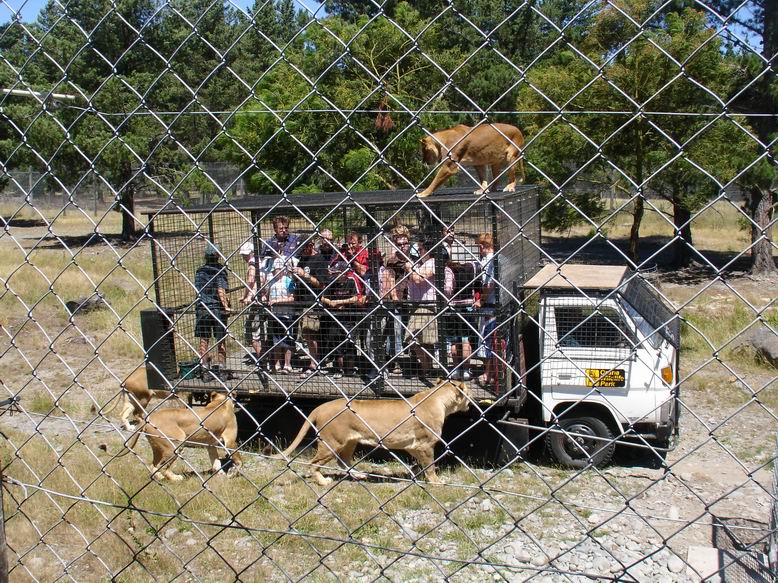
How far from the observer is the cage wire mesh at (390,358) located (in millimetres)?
2369

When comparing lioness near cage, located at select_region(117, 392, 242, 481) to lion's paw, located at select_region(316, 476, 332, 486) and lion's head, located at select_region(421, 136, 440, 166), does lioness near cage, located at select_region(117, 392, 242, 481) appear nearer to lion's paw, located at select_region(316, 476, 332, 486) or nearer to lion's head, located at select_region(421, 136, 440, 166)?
lion's paw, located at select_region(316, 476, 332, 486)

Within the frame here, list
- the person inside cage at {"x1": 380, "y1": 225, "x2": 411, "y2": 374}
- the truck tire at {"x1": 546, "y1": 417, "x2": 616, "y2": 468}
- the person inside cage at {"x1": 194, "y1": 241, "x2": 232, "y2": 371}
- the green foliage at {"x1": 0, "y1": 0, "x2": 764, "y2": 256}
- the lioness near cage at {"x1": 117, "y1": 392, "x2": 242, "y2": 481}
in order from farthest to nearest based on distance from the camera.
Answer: the green foliage at {"x1": 0, "y1": 0, "x2": 764, "y2": 256}, the truck tire at {"x1": 546, "y1": 417, "x2": 616, "y2": 468}, the lioness near cage at {"x1": 117, "y1": 392, "x2": 242, "y2": 481}, the person inside cage at {"x1": 380, "y1": 225, "x2": 411, "y2": 374}, the person inside cage at {"x1": 194, "y1": 241, "x2": 232, "y2": 371}

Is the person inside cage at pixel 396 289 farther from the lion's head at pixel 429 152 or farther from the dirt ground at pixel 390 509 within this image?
the dirt ground at pixel 390 509

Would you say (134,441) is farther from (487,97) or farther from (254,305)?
(487,97)

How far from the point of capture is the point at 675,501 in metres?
7.09

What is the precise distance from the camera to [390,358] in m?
5.94

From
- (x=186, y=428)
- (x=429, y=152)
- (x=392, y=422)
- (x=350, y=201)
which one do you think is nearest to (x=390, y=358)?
(x=392, y=422)

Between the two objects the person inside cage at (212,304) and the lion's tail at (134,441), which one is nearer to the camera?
the lion's tail at (134,441)

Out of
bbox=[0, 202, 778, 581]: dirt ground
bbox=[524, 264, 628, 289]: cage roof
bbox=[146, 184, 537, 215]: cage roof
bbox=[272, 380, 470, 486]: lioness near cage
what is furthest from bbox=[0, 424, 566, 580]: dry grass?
bbox=[524, 264, 628, 289]: cage roof

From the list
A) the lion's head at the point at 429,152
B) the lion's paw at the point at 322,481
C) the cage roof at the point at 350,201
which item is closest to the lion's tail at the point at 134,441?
the cage roof at the point at 350,201

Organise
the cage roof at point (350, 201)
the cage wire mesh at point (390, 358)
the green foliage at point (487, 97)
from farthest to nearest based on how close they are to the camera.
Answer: the green foliage at point (487, 97)
the cage roof at point (350, 201)
the cage wire mesh at point (390, 358)

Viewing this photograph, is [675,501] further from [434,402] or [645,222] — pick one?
[645,222]

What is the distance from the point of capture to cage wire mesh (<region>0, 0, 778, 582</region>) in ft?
7.77

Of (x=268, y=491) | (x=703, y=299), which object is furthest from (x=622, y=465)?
(x=703, y=299)
